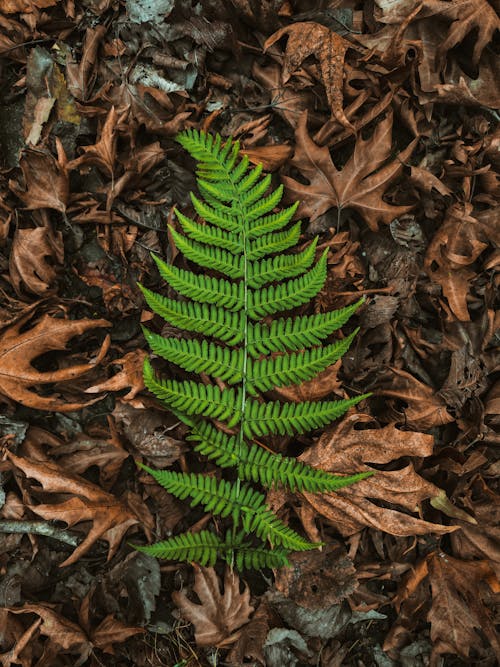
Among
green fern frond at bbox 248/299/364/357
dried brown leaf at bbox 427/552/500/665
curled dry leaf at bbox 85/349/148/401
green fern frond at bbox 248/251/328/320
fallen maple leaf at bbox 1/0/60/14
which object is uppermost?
fallen maple leaf at bbox 1/0/60/14

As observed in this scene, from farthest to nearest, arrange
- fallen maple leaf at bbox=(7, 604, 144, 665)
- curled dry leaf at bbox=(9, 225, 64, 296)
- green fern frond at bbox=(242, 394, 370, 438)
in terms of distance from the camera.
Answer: curled dry leaf at bbox=(9, 225, 64, 296) → fallen maple leaf at bbox=(7, 604, 144, 665) → green fern frond at bbox=(242, 394, 370, 438)

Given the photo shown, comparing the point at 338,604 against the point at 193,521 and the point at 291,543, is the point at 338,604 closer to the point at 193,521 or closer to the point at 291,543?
the point at 291,543

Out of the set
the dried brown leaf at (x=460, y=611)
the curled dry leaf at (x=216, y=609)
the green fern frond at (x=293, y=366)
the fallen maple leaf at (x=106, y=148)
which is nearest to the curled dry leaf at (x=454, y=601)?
the dried brown leaf at (x=460, y=611)

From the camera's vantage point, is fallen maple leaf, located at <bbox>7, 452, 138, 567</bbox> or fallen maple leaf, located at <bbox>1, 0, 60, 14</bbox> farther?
fallen maple leaf, located at <bbox>1, 0, 60, 14</bbox>

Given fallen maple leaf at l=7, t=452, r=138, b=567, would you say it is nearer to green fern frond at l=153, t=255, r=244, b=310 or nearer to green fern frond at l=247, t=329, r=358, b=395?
green fern frond at l=247, t=329, r=358, b=395

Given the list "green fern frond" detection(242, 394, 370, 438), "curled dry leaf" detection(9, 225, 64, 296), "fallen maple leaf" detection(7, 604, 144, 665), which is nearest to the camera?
"green fern frond" detection(242, 394, 370, 438)

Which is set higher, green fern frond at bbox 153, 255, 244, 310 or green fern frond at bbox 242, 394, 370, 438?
→ green fern frond at bbox 153, 255, 244, 310

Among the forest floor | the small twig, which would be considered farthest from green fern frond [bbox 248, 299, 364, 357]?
the small twig

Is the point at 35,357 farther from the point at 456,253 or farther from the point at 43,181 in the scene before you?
the point at 456,253
